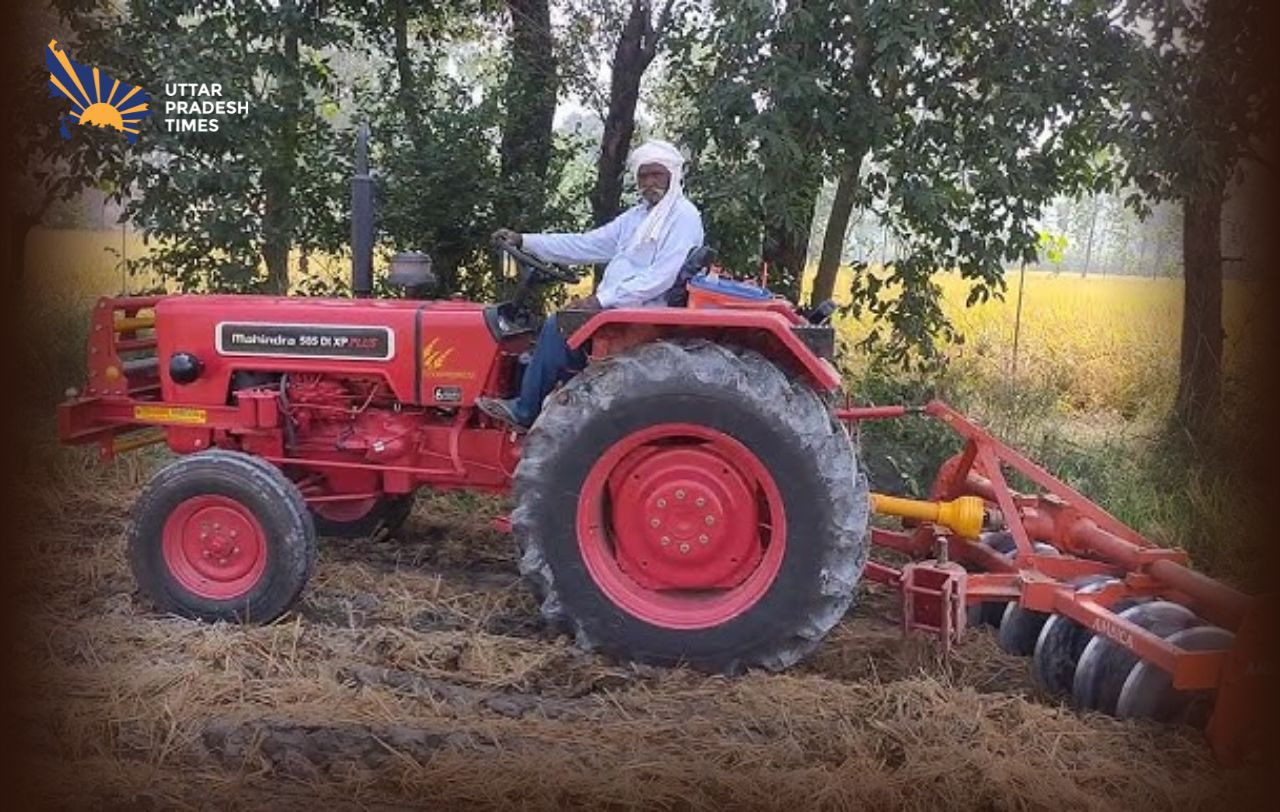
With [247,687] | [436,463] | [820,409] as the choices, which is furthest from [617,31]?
[247,687]

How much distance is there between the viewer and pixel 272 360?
451 cm

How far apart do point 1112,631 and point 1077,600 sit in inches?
7.2

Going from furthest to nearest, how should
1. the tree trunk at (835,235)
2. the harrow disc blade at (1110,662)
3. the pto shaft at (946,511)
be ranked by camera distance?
the tree trunk at (835,235) < the pto shaft at (946,511) < the harrow disc blade at (1110,662)

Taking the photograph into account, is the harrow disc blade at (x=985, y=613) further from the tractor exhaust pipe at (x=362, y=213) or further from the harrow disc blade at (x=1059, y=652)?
the tractor exhaust pipe at (x=362, y=213)

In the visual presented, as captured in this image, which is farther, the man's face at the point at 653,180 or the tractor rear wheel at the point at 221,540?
the man's face at the point at 653,180

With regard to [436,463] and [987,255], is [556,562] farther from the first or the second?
[987,255]

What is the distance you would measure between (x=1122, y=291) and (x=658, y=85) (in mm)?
2724

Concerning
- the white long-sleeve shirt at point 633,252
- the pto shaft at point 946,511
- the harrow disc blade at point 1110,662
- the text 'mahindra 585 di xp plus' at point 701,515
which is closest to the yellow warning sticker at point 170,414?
the text 'mahindra 585 di xp plus' at point 701,515

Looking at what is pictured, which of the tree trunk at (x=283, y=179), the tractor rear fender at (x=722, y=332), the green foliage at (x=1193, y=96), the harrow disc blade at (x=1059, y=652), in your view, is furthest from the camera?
the tree trunk at (x=283, y=179)

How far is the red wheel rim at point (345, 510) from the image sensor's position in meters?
5.03

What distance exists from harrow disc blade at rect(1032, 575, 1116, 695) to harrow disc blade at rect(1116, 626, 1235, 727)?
309 millimetres

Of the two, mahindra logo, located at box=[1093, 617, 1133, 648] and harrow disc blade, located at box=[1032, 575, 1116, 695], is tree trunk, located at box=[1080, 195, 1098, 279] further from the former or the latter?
mahindra logo, located at box=[1093, 617, 1133, 648]

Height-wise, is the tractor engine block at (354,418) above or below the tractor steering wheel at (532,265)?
below

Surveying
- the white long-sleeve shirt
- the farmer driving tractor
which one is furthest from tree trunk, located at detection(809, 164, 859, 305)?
the farmer driving tractor
